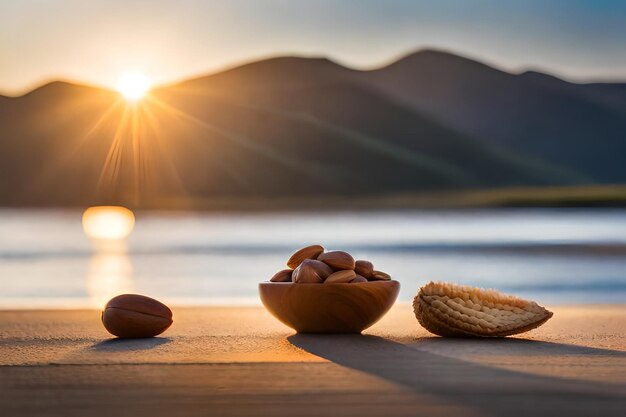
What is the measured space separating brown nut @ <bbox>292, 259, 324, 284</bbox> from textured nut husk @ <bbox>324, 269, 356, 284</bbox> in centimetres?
6

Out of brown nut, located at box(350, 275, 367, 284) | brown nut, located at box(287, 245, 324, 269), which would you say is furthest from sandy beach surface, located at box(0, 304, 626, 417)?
brown nut, located at box(287, 245, 324, 269)

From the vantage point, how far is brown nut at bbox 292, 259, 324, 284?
604cm

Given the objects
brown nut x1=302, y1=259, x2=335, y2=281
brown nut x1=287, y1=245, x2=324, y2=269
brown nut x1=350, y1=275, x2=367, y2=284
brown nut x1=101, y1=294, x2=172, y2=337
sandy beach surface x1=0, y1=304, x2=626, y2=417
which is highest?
brown nut x1=287, y1=245, x2=324, y2=269

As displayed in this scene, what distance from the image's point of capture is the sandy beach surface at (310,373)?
4.03m

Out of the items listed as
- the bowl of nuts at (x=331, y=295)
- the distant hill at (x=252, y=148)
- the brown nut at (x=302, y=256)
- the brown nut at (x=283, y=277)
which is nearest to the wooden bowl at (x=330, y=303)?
the bowl of nuts at (x=331, y=295)

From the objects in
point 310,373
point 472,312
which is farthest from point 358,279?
point 310,373

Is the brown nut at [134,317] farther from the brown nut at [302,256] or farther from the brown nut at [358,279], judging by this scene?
the brown nut at [358,279]

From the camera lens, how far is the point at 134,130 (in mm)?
139250

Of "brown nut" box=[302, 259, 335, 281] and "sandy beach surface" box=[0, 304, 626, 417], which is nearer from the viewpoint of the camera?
"sandy beach surface" box=[0, 304, 626, 417]

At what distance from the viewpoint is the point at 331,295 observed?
601cm

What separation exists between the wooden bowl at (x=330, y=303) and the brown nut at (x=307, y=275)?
33mm

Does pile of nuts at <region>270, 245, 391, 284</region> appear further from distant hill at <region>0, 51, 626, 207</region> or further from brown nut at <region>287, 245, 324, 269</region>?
distant hill at <region>0, 51, 626, 207</region>

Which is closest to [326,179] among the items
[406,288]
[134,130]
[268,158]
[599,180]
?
[268,158]

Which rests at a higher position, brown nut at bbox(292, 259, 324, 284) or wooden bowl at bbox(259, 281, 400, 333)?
brown nut at bbox(292, 259, 324, 284)
